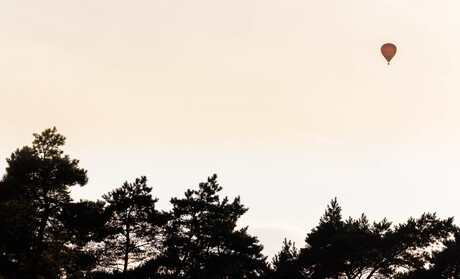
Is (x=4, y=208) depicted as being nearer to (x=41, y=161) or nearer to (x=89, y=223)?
(x=41, y=161)

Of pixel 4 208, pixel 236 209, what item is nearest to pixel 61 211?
pixel 4 208

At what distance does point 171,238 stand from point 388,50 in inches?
903

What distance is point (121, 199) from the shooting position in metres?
32.9

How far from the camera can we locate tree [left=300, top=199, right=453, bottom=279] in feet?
110

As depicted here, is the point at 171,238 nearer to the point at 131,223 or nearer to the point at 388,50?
the point at 131,223

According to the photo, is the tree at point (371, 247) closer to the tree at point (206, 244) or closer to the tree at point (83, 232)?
the tree at point (206, 244)

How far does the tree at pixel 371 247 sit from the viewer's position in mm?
33625

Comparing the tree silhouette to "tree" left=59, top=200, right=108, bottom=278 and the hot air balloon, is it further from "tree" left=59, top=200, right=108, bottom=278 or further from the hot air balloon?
the hot air balloon

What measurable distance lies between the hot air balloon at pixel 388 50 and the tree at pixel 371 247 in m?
13.0

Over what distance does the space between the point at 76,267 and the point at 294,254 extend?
1792cm

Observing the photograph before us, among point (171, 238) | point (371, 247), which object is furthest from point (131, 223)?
point (371, 247)

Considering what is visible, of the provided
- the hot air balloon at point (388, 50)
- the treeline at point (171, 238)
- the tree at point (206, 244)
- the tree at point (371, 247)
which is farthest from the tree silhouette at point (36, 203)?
the hot air balloon at point (388, 50)

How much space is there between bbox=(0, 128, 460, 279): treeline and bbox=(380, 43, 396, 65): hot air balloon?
12992 mm

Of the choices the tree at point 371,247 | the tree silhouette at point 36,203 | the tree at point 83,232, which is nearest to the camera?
the tree silhouette at point 36,203
